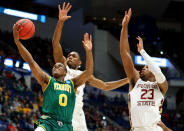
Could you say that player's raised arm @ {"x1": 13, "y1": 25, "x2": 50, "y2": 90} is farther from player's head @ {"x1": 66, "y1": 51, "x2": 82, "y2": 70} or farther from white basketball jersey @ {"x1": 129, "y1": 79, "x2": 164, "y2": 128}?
white basketball jersey @ {"x1": 129, "y1": 79, "x2": 164, "y2": 128}

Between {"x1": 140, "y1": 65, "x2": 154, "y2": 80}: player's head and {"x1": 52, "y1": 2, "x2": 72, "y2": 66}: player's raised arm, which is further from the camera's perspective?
{"x1": 52, "y1": 2, "x2": 72, "y2": 66}: player's raised arm

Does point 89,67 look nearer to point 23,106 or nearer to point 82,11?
point 23,106

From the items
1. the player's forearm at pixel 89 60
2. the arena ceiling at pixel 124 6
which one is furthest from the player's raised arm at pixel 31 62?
the arena ceiling at pixel 124 6

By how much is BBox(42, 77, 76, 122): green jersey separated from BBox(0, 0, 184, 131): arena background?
37.9ft

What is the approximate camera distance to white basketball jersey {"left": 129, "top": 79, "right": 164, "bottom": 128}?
16.0 ft

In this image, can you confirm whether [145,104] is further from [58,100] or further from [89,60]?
[58,100]

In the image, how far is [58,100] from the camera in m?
4.69

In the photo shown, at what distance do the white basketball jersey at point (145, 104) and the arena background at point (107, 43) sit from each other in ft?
37.4

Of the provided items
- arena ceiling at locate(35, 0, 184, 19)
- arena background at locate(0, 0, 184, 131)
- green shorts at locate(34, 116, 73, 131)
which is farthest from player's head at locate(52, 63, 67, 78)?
arena ceiling at locate(35, 0, 184, 19)

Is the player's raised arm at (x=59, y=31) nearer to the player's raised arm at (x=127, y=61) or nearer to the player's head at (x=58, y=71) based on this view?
the player's head at (x=58, y=71)

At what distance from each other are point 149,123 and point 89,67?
117 cm

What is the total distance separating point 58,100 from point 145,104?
1.26m

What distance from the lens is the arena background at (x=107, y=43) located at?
62.0 feet

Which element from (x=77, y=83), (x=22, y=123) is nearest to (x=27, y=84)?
(x=22, y=123)
